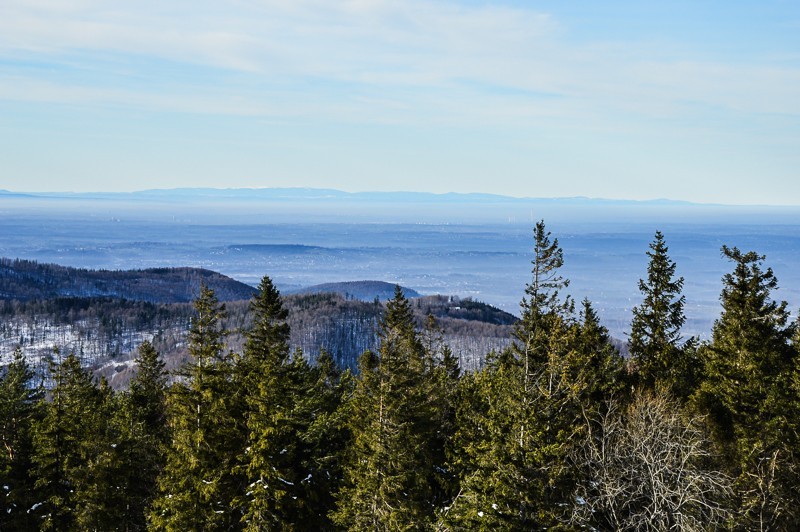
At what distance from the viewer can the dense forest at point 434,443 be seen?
2145 centimetres

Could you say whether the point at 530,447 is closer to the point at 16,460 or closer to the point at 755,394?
the point at 755,394

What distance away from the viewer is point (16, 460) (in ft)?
104

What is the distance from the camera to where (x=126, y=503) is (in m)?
31.2

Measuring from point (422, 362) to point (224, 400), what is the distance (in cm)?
1474

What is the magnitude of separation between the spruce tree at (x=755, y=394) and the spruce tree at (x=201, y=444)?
2034 centimetres

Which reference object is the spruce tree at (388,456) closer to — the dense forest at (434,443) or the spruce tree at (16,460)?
the dense forest at (434,443)

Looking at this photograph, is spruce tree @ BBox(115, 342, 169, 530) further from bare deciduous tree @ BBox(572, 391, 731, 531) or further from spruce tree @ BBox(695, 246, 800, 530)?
spruce tree @ BBox(695, 246, 800, 530)

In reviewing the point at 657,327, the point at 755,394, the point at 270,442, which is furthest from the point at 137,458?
the point at 657,327

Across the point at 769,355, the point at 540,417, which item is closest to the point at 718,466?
the point at 769,355

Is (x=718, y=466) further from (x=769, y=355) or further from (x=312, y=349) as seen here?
(x=312, y=349)

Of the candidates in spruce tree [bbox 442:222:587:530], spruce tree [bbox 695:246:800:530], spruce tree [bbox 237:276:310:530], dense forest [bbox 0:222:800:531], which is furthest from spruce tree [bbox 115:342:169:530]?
spruce tree [bbox 695:246:800:530]

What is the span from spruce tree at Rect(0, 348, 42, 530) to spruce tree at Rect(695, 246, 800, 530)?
3029 cm

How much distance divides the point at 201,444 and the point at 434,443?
10.6 metres

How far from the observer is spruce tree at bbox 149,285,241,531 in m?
26.8
